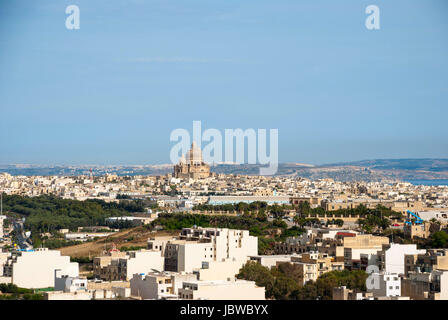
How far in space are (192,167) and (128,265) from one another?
193 feet

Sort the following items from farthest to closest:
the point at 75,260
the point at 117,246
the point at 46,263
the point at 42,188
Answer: the point at 42,188 < the point at 117,246 < the point at 75,260 < the point at 46,263

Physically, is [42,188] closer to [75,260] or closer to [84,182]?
[84,182]

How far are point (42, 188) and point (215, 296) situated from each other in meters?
53.5

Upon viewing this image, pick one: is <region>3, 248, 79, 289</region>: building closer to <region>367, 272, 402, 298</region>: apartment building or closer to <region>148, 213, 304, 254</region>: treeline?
<region>148, 213, 304, 254</region>: treeline

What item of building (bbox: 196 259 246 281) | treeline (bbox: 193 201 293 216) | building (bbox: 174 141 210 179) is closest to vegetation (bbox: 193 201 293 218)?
treeline (bbox: 193 201 293 216)

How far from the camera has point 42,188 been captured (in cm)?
7344

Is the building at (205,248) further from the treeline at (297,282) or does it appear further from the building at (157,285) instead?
the building at (157,285)

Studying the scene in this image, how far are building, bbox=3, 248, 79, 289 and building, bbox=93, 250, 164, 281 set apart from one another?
70 centimetres

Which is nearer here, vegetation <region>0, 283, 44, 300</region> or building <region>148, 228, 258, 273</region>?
vegetation <region>0, 283, 44, 300</region>

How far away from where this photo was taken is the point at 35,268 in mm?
28016

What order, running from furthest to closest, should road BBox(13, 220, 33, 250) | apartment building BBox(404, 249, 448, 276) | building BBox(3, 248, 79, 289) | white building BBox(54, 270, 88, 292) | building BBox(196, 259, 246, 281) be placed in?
1. road BBox(13, 220, 33, 250)
2. building BBox(3, 248, 79, 289)
3. apartment building BBox(404, 249, 448, 276)
4. building BBox(196, 259, 246, 281)
5. white building BBox(54, 270, 88, 292)

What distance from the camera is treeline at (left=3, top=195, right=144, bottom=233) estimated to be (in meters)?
47.2

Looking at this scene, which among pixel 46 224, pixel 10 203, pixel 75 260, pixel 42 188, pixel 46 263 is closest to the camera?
pixel 46 263
